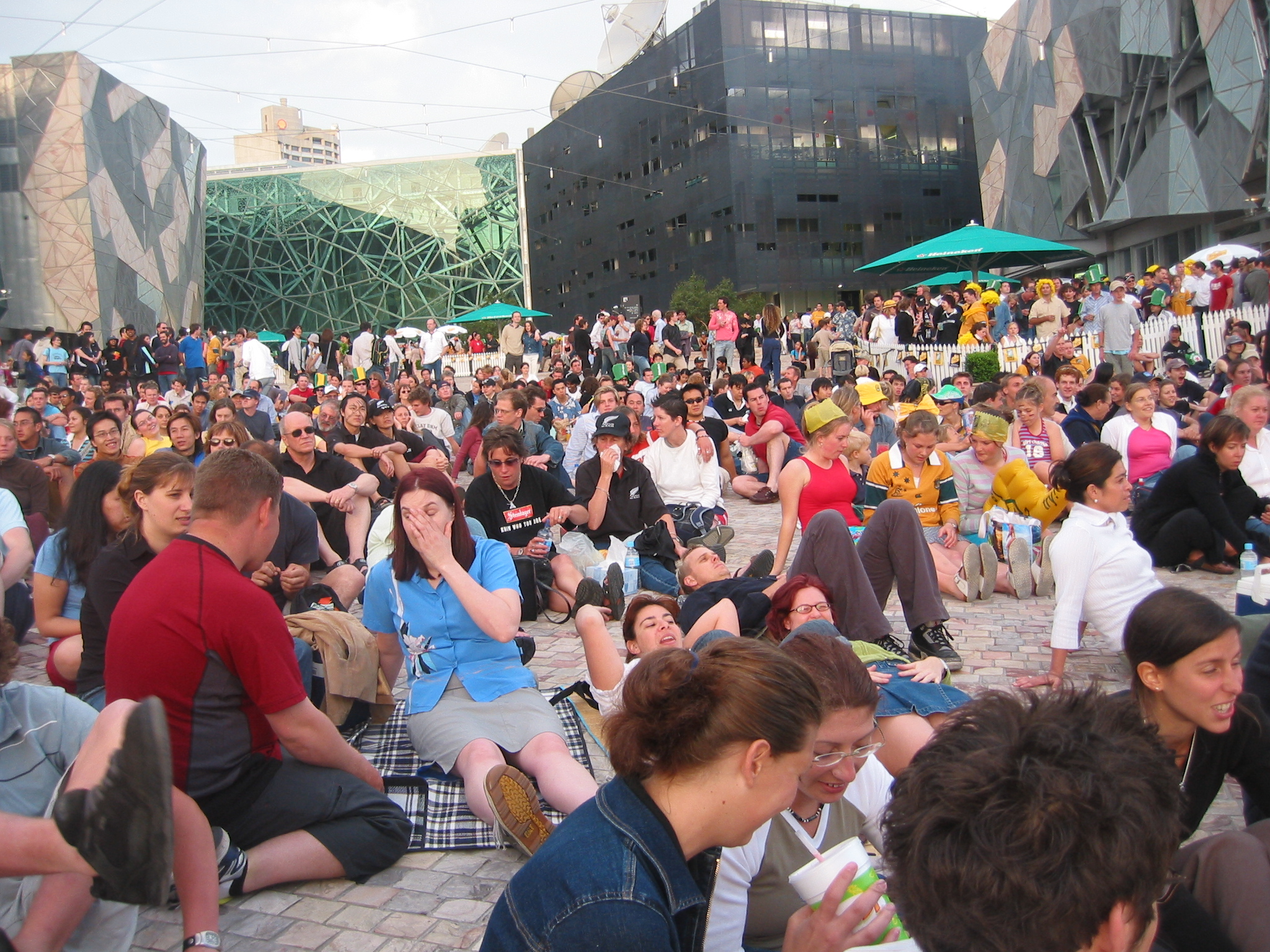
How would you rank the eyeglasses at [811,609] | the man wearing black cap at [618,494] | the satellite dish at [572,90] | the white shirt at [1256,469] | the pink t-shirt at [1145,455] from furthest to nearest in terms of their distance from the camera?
the satellite dish at [572,90] → the pink t-shirt at [1145,455] → the man wearing black cap at [618,494] → the white shirt at [1256,469] → the eyeglasses at [811,609]

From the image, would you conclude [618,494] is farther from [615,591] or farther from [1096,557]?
[1096,557]

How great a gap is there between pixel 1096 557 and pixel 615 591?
3.06 metres

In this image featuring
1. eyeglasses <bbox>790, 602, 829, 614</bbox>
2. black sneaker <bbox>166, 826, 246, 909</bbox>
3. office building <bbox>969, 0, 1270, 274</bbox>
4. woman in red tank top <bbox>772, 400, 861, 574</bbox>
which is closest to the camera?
black sneaker <bbox>166, 826, 246, 909</bbox>

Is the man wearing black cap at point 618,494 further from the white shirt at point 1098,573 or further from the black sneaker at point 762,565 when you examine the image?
the white shirt at point 1098,573

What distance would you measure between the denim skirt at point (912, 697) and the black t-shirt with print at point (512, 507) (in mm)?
3695

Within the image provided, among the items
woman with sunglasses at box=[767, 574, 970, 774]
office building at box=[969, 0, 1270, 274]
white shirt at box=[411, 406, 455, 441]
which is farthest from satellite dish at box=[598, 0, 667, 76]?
woman with sunglasses at box=[767, 574, 970, 774]

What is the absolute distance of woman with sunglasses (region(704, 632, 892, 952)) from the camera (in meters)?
2.34

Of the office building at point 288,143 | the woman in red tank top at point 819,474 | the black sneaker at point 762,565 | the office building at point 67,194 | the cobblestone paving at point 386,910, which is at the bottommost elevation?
the cobblestone paving at point 386,910

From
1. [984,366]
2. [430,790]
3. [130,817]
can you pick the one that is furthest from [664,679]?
[984,366]

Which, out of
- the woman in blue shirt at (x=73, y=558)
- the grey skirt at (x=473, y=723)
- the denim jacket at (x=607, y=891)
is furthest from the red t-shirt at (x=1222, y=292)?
the denim jacket at (x=607, y=891)

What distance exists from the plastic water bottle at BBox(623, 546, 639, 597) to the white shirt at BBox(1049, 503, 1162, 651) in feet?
10.4

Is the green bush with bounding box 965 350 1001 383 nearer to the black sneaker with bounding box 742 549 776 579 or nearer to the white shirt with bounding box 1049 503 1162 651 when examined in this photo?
the black sneaker with bounding box 742 549 776 579

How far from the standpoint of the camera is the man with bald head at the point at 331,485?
7633 millimetres

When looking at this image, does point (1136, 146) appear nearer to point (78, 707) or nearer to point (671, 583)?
point (671, 583)
